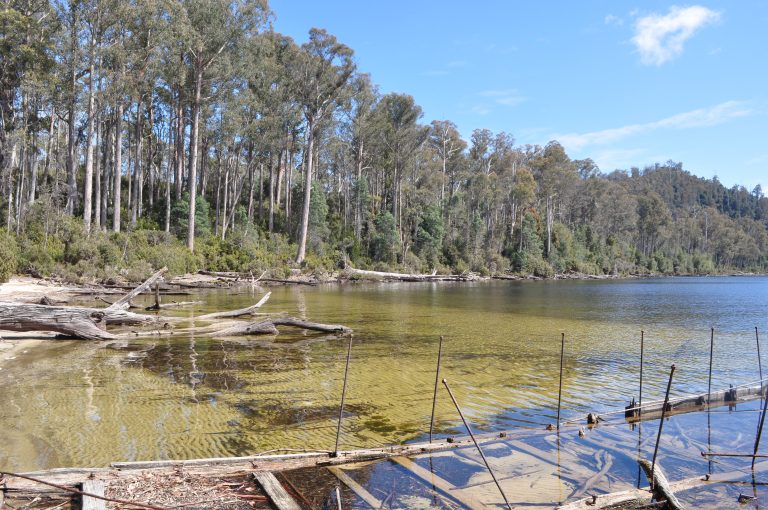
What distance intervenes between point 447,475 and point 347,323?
44.0 feet

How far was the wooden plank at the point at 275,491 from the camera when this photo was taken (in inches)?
187

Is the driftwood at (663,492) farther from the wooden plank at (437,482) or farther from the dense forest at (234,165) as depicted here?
the dense forest at (234,165)

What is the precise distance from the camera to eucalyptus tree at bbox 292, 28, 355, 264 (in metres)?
44.3

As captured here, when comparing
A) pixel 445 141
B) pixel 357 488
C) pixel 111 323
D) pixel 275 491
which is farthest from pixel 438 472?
pixel 445 141

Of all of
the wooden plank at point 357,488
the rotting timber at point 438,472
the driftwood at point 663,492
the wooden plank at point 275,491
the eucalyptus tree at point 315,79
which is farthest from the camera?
the eucalyptus tree at point 315,79

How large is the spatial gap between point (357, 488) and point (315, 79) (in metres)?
44.4

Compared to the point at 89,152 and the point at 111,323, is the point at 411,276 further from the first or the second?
the point at 111,323

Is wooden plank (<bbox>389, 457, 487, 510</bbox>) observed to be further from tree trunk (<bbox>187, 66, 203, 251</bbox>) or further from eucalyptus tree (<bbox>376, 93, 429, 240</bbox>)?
eucalyptus tree (<bbox>376, 93, 429, 240</bbox>)

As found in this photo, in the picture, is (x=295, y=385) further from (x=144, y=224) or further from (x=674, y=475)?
(x=144, y=224)

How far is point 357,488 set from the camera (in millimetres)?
5609

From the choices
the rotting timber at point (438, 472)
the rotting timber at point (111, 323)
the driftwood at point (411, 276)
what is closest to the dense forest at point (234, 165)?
the driftwood at point (411, 276)

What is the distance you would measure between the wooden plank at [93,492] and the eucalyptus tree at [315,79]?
39428mm

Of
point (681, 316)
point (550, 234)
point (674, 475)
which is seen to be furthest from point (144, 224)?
point (550, 234)

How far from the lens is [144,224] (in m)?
39.1
